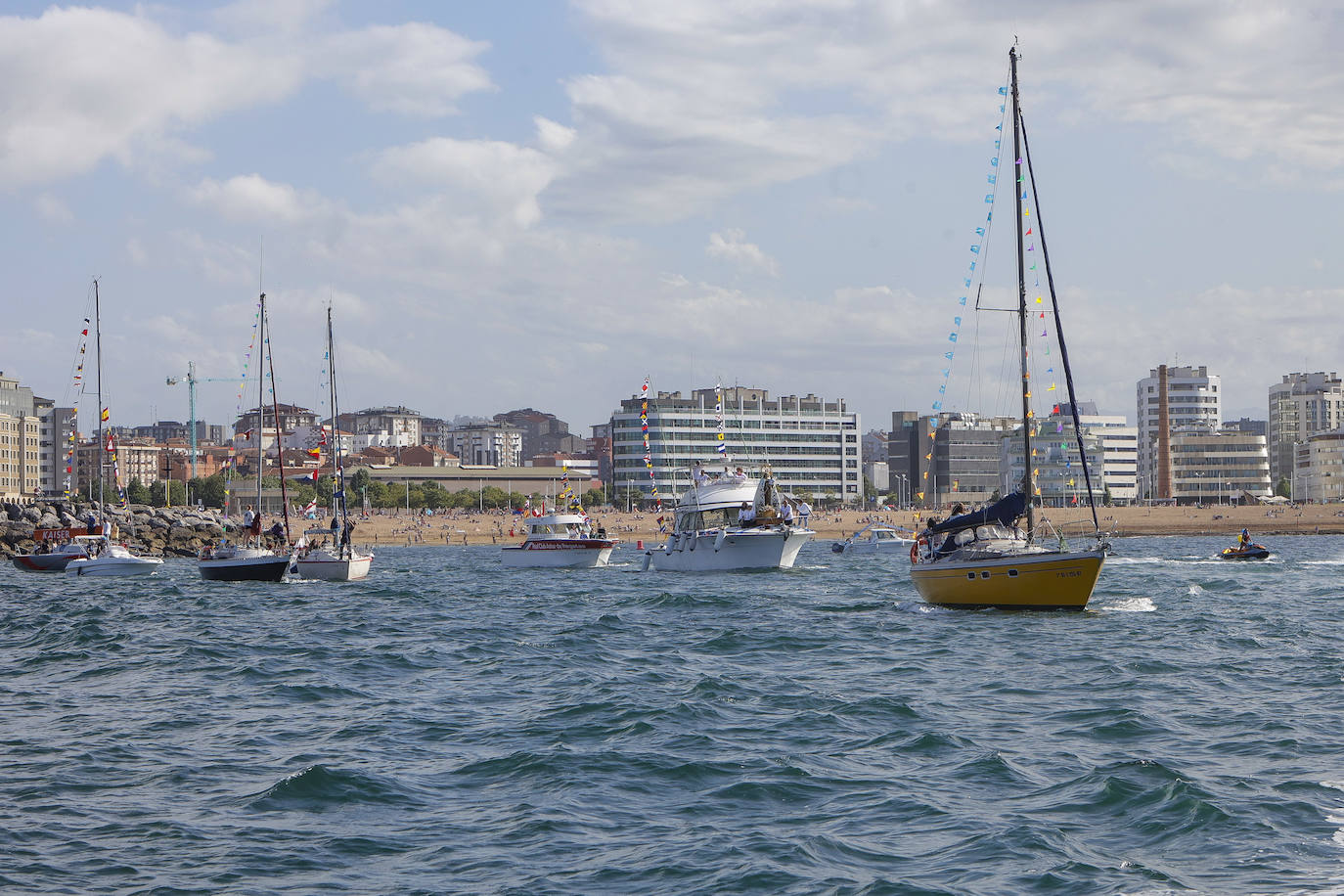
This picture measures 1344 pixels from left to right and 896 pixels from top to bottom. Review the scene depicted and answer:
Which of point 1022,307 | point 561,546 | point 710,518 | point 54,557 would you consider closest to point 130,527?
point 54,557

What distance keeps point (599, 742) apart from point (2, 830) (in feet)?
25.4

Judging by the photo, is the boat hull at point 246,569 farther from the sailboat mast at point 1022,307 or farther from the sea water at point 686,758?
the sailboat mast at point 1022,307

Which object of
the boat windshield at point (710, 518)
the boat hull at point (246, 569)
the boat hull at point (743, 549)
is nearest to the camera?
the boat hull at point (246, 569)

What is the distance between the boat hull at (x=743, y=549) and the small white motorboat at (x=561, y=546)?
36.0 feet

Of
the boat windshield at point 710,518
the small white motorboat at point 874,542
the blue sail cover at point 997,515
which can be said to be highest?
the blue sail cover at point 997,515

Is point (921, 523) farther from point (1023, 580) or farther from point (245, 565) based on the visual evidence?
point (1023, 580)

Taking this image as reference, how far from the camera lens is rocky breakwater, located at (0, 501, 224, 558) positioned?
99312 mm

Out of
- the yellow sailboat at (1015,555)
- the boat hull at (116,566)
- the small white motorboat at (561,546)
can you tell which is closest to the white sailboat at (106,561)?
the boat hull at (116,566)

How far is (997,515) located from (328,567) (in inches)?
1376

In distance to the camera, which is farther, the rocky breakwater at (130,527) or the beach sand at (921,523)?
the beach sand at (921,523)

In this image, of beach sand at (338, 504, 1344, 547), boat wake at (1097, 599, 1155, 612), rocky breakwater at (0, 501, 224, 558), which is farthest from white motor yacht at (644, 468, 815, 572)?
beach sand at (338, 504, 1344, 547)

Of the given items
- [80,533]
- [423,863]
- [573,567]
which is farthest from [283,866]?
[80,533]

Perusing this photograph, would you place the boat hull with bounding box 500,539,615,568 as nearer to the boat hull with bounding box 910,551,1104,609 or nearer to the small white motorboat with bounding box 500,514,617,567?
the small white motorboat with bounding box 500,514,617,567

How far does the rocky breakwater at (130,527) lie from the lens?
9931cm
